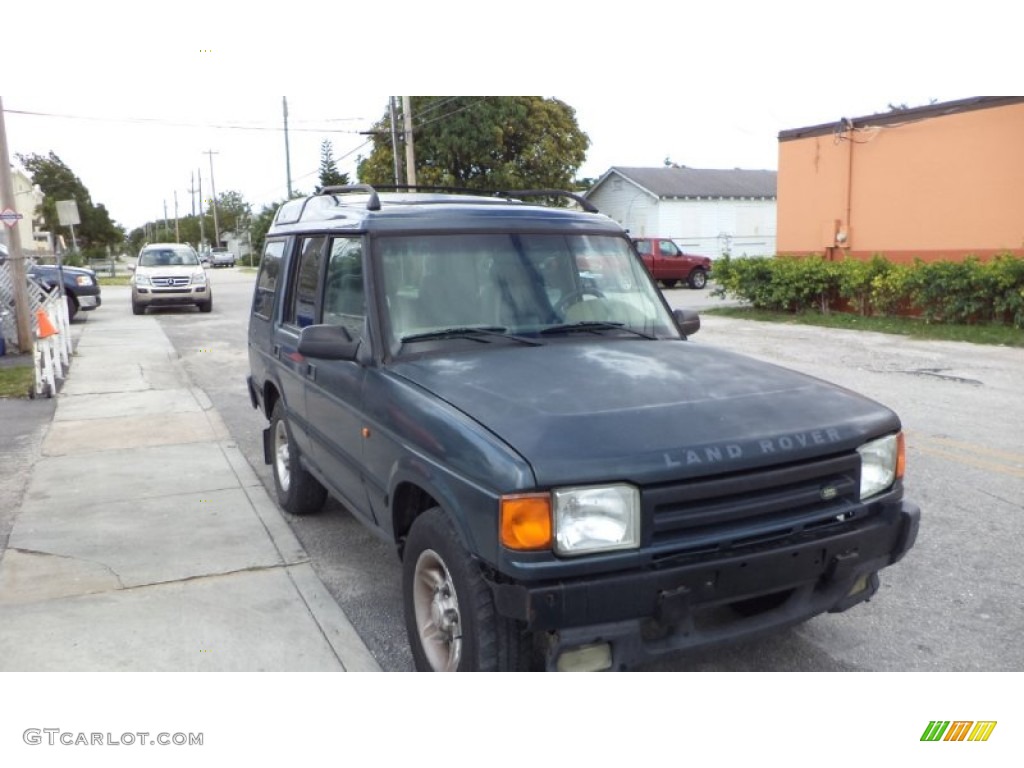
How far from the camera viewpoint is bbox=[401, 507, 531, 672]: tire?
286cm

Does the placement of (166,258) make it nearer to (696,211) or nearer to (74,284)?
(74,284)

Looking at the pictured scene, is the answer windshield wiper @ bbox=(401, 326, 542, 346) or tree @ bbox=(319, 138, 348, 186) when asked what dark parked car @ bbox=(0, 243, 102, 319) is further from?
tree @ bbox=(319, 138, 348, 186)

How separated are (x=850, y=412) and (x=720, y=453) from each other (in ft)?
2.30

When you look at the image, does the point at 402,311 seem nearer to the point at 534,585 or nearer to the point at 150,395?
the point at 534,585

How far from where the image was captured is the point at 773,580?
9.45 feet

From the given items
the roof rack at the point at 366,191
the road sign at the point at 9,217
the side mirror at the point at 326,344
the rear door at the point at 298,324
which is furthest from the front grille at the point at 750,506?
the road sign at the point at 9,217

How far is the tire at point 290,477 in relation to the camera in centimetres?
535

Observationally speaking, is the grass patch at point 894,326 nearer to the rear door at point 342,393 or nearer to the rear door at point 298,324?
the rear door at point 298,324

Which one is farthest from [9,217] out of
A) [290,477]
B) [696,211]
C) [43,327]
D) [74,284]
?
[696,211]

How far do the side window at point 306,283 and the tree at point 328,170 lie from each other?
45093 mm

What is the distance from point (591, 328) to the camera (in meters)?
4.09

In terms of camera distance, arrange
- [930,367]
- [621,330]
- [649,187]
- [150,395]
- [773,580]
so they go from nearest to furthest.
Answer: [773,580] → [621,330] → [150,395] → [930,367] → [649,187]

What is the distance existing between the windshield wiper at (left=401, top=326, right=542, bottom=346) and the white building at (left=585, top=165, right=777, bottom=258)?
34215mm

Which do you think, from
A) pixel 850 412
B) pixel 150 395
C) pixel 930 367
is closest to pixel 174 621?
pixel 850 412
